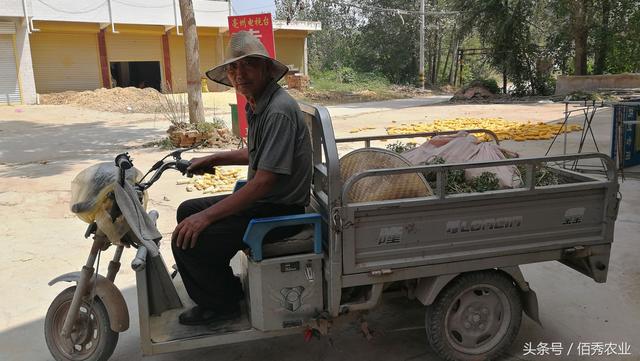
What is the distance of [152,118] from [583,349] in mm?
18149

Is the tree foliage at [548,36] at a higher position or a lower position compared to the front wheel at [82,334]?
higher

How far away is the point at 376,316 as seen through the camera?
12.2 feet

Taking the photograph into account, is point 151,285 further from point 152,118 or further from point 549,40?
point 549,40

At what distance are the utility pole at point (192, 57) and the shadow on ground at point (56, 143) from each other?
1866mm

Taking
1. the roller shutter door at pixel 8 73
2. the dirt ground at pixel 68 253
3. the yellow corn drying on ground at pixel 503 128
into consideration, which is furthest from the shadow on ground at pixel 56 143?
the yellow corn drying on ground at pixel 503 128

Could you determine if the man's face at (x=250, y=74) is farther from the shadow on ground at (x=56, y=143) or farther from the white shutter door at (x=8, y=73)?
the white shutter door at (x=8, y=73)

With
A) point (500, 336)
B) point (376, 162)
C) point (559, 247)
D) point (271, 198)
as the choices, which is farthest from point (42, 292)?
point (559, 247)

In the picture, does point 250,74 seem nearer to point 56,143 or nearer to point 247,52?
point 247,52

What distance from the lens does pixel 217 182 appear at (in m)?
7.88

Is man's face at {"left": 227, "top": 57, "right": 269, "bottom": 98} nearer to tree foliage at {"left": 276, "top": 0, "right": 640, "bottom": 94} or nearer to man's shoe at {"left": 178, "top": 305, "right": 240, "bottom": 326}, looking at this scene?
man's shoe at {"left": 178, "top": 305, "right": 240, "bottom": 326}

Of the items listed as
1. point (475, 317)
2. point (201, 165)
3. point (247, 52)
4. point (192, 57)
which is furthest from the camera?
point (192, 57)

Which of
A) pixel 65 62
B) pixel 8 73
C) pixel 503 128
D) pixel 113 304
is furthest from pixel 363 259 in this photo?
pixel 65 62

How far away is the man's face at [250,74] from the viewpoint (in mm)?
2893

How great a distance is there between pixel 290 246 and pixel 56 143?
40.1 feet
